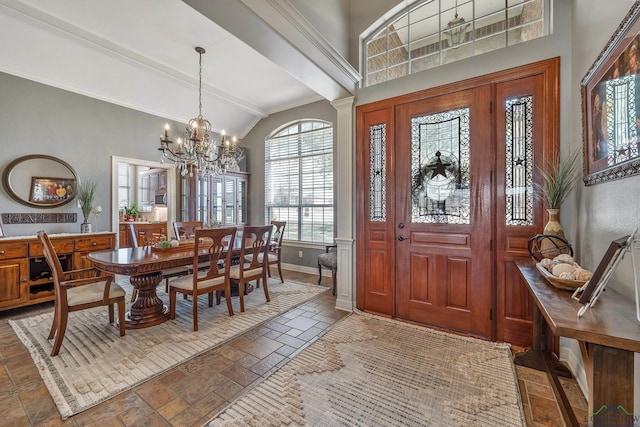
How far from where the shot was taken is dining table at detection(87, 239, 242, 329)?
96.0 inches

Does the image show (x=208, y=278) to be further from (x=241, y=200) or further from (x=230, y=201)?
(x=241, y=200)

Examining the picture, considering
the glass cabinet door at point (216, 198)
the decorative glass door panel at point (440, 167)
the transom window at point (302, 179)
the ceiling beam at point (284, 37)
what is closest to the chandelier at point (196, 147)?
the ceiling beam at point (284, 37)

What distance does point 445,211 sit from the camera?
2723 millimetres

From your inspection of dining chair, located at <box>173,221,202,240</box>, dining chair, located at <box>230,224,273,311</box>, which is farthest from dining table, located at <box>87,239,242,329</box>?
dining chair, located at <box>173,221,202,240</box>

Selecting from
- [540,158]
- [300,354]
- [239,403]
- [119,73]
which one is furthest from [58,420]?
[119,73]

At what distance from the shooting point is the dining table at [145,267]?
244 cm

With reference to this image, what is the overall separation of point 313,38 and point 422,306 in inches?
113

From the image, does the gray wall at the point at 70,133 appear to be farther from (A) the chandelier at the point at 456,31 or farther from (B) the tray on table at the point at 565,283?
(B) the tray on table at the point at 565,283

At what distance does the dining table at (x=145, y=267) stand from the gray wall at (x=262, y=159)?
253 centimetres

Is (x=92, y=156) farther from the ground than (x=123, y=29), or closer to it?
closer to it

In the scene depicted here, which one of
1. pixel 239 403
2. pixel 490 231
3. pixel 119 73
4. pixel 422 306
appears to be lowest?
pixel 239 403

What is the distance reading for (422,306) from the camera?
2.84 meters

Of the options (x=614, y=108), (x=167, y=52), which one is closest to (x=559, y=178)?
(x=614, y=108)

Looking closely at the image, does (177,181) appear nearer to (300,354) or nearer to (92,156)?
(92,156)
